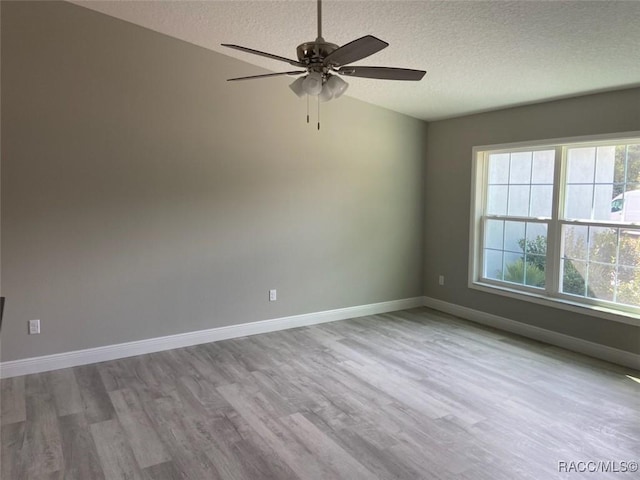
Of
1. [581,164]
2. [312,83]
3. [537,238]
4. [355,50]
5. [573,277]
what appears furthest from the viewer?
[537,238]

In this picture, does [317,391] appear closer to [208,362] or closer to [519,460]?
[208,362]

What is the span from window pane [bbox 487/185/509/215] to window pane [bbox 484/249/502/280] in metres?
0.46

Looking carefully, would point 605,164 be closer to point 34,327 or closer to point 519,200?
point 519,200

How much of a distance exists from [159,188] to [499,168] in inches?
144

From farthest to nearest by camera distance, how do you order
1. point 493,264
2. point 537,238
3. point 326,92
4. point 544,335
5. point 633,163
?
1. point 493,264
2. point 537,238
3. point 544,335
4. point 633,163
5. point 326,92

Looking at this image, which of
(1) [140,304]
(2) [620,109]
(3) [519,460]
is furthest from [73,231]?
(2) [620,109]

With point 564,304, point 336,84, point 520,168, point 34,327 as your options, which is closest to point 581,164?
point 520,168

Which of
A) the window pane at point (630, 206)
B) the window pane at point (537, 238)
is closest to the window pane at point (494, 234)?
the window pane at point (537, 238)

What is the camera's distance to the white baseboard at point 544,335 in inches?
152

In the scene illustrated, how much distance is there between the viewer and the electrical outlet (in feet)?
11.9

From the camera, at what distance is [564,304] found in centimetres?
428

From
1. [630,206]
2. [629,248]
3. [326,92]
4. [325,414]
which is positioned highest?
[326,92]

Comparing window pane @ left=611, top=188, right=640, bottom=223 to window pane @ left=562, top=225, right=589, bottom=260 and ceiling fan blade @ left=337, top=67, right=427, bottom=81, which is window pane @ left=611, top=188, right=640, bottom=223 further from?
ceiling fan blade @ left=337, top=67, right=427, bottom=81

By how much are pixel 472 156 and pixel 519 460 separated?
3.51m
